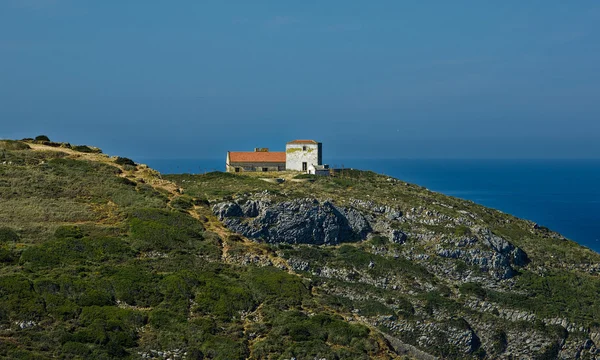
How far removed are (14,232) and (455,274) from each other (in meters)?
47.0

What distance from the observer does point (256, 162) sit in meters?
110

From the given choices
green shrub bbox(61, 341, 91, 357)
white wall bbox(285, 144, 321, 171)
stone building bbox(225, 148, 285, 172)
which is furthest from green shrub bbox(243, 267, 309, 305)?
stone building bbox(225, 148, 285, 172)

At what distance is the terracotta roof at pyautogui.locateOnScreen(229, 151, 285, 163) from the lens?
111 metres

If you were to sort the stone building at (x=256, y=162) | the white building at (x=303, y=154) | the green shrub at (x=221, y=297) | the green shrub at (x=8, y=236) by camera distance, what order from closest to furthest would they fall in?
the green shrub at (x=221, y=297)
the green shrub at (x=8, y=236)
the white building at (x=303, y=154)
the stone building at (x=256, y=162)

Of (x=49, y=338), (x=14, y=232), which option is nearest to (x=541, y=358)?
(x=49, y=338)

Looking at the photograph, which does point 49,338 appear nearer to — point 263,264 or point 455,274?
point 263,264

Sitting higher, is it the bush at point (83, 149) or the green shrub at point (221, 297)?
the bush at point (83, 149)

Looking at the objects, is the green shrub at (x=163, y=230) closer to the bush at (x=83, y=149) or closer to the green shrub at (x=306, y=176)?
the bush at (x=83, y=149)

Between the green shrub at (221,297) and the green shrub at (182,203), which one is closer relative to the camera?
the green shrub at (221,297)

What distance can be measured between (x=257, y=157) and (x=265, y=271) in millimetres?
47782

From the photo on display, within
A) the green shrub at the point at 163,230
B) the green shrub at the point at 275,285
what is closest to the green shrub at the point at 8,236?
the green shrub at the point at 163,230

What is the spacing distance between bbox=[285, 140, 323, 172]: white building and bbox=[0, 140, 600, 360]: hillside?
27.4ft

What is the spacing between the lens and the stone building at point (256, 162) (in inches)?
4341

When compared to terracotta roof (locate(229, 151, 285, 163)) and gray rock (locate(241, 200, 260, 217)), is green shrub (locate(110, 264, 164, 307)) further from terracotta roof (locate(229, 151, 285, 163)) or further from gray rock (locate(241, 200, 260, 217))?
terracotta roof (locate(229, 151, 285, 163))
